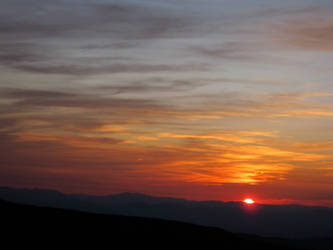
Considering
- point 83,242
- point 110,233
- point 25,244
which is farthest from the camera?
point 110,233

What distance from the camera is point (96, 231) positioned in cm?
→ 4450

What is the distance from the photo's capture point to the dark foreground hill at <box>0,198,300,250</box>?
40125 mm

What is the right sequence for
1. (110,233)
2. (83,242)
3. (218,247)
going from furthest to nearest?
(218,247), (110,233), (83,242)

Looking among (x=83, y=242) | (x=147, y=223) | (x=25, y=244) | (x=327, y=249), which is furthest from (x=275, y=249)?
(x=327, y=249)

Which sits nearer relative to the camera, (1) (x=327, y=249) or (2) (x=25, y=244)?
(2) (x=25, y=244)

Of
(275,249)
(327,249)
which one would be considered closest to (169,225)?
(275,249)

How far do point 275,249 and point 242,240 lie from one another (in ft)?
10.8

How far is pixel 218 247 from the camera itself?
48.6m

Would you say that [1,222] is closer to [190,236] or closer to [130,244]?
[130,244]

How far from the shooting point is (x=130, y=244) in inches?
1694

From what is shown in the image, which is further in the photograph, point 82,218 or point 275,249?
point 275,249

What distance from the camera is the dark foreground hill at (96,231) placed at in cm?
4012

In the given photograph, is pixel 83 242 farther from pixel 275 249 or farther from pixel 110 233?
pixel 275 249

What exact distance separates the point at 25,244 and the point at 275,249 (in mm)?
25636
